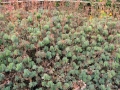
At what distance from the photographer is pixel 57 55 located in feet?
11.5

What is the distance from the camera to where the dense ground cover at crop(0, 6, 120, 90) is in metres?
3.44

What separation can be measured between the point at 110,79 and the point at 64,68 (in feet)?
2.00

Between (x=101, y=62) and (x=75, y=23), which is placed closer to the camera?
(x=101, y=62)

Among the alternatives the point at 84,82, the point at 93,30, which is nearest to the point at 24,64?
the point at 84,82

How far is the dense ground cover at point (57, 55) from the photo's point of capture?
344cm

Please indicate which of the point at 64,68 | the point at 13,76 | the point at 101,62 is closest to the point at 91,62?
the point at 101,62

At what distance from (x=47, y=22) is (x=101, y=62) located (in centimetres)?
90

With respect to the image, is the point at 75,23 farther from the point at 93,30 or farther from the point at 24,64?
the point at 24,64

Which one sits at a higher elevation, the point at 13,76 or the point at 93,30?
the point at 93,30

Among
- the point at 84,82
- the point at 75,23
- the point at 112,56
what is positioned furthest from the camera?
the point at 75,23

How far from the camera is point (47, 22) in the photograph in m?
3.81

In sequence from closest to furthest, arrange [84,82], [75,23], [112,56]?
1. [84,82]
2. [112,56]
3. [75,23]

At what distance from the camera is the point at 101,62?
11.8ft

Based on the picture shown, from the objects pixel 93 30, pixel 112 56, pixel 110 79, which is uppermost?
pixel 93 30
